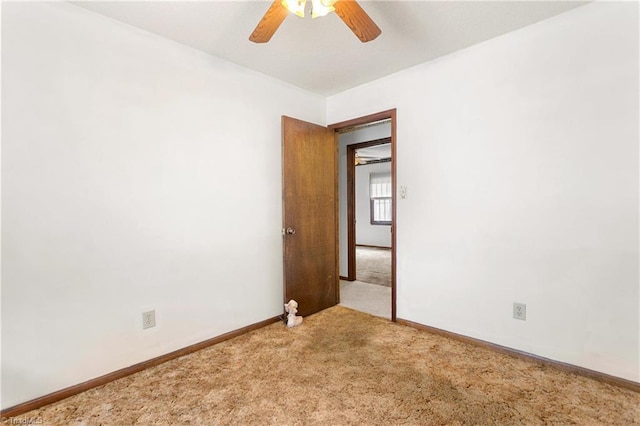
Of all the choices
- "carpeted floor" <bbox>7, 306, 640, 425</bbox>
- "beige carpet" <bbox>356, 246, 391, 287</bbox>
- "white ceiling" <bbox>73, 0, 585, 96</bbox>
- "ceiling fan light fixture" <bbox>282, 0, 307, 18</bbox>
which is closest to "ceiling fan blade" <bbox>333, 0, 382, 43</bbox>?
"ceiling fan light fixture" <bbox>282, 0, 307, 18</bbox>

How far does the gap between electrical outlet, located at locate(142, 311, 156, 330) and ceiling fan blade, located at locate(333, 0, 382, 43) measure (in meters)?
2.29

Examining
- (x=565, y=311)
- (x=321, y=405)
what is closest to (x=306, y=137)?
(x=321, y=405)

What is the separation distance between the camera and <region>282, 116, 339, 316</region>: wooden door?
2.99 metres

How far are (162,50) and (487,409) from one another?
3.14 m

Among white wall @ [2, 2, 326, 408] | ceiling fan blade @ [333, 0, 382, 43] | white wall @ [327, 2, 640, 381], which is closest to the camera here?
ceiling fan blade @ [333, 0, 382, 43]

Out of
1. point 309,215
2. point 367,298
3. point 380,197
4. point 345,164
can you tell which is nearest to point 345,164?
point 345,164

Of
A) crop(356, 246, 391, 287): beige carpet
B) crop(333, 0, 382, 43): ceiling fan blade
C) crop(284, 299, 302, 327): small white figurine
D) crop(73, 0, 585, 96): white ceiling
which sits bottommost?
crop(356, 246, 391, 287): beige carpet

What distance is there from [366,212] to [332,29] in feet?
21.6

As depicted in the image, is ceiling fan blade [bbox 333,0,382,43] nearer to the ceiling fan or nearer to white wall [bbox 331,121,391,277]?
the ceiling fan

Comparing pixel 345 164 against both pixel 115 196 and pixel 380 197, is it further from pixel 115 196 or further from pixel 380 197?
pixel 380 197

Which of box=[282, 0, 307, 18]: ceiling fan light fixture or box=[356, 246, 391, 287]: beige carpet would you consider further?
box=[356, 246, 391, 287]: beige carpet

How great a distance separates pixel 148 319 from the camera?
219 centimetres

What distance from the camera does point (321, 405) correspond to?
174 cm

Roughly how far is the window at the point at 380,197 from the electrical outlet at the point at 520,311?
5.76 meters
